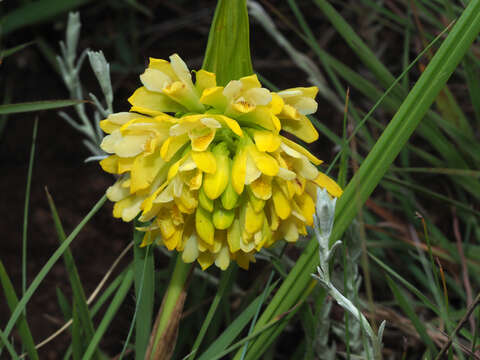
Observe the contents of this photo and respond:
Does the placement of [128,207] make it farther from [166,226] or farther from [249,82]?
[249,82]

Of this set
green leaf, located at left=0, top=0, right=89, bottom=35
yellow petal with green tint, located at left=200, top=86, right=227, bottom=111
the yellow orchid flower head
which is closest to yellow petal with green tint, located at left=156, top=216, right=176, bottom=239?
the yellow orchid flower head

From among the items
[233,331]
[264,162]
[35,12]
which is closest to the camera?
[264,162]

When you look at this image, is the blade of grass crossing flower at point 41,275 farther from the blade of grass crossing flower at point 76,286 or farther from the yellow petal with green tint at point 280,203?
the yellow petal with green tint at point 280,203

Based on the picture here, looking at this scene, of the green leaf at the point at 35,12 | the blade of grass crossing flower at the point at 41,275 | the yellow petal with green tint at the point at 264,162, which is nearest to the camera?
the yellow petal with green tint at the point at 264,162

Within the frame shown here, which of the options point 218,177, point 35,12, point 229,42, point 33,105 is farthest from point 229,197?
point 35,12

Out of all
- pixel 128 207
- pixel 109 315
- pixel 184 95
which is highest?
pixel 184 95

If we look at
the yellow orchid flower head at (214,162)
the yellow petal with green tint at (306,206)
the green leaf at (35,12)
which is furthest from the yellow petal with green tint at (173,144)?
the green leaf at (35,12)
